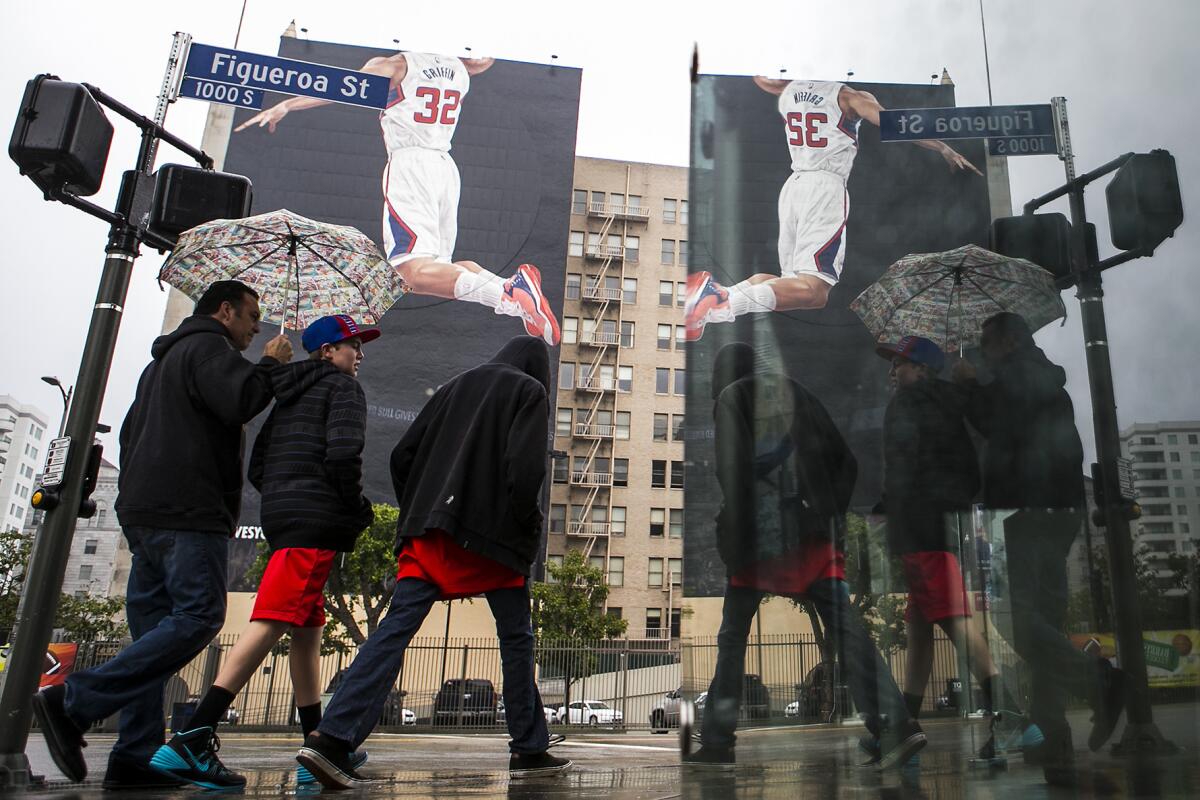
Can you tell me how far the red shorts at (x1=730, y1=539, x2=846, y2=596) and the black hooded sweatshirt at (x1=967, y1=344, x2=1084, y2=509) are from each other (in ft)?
0.88

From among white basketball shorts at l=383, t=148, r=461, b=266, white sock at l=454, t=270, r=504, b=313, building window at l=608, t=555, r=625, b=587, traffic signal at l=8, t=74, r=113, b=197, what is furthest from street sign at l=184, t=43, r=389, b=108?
building window at l=608, t=555, r=625, b=587

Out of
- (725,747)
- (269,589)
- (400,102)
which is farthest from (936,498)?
(400,102)

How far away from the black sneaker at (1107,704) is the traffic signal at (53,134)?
4079 mm

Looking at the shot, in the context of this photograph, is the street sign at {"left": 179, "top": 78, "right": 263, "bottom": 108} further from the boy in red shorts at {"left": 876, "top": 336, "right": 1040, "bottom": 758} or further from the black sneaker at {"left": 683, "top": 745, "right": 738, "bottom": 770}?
the boy in red shorts at {"left": 876, "top": 336, "right": 1040, "bottom": 758}

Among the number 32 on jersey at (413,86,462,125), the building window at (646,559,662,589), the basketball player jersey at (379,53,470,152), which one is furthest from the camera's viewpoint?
the building window at (646,559,662,589)

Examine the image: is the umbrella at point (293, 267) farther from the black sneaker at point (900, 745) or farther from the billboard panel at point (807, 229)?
the black sneaker at point (900, 745)

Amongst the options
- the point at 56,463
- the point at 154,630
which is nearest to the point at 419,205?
the point at 56,463

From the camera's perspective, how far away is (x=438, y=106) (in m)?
37.1

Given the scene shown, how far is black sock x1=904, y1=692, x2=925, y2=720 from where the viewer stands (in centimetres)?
97

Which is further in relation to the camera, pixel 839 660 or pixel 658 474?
pixel 658 474

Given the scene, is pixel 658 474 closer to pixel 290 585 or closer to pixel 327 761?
pixel 290 585

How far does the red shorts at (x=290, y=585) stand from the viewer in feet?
9.22

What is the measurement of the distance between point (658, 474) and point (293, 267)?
39347 mm

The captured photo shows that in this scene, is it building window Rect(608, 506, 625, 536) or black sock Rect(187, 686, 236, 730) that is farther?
building window Rect(608, 506, 625, 536)
